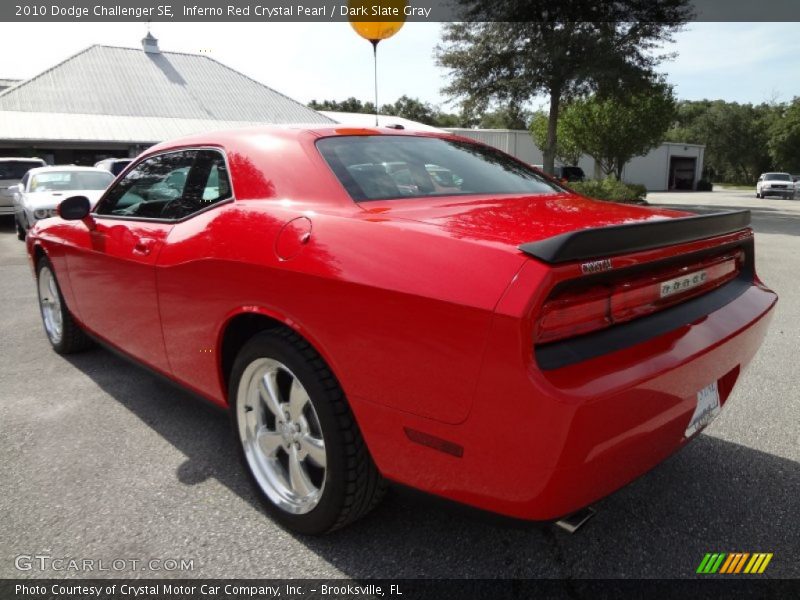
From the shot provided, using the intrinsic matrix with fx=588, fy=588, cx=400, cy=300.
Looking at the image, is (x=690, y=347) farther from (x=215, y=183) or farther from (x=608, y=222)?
(x=215, y=183)

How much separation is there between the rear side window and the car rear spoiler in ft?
4.86

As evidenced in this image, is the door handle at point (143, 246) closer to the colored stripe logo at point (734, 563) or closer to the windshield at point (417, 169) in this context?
the windshield at point (417, 169)

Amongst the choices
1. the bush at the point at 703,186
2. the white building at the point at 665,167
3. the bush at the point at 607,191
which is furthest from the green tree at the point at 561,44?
the bush at the point at 703,186

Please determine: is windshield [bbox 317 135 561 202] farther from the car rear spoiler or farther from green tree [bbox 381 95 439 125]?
green tree [bbox 381 95 439 125]

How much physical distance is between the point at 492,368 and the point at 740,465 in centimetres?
182

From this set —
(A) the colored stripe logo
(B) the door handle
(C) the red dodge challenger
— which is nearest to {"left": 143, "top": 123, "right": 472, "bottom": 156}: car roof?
(C) the red dodge challenger

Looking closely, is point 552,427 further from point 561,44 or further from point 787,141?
point 787,141

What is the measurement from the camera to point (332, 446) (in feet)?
6.23

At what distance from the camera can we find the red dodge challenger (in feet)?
4.92

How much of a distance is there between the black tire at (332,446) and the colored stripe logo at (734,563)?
1129mm

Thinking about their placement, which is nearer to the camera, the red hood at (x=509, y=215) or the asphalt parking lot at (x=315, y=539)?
the red hood at (x=509, y=215)

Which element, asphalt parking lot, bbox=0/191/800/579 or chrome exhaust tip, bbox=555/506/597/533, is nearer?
chrome exhaust tip, bbox=555/506/597/533

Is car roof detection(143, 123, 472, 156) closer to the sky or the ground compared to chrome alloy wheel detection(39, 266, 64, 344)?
closer to the sky

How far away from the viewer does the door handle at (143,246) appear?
271 centimetres
